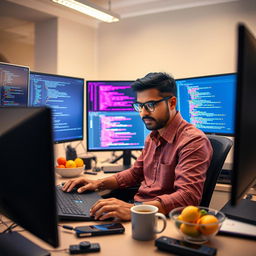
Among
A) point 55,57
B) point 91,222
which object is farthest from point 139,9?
point 91,222

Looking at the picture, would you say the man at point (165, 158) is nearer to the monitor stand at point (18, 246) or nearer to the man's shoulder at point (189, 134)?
the man's shoulder at point (189, 134)

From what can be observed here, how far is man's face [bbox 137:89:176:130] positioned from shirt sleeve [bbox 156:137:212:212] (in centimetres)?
23

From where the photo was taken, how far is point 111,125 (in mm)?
2232

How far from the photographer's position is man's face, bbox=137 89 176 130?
162 cm

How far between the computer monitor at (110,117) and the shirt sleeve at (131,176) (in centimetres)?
45

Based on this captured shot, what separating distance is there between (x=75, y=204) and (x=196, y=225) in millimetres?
587

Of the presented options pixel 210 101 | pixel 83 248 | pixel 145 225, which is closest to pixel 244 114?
pixel 145 225

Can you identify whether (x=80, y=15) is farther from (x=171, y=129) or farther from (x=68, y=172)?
(x=171, y=129)

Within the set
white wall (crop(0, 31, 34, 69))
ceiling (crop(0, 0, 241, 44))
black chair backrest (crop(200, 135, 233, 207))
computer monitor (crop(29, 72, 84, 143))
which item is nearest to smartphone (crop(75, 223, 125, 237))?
black chair backrest (crop(200, 135, 233, 207))

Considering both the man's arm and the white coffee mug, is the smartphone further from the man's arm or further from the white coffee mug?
the man's arm

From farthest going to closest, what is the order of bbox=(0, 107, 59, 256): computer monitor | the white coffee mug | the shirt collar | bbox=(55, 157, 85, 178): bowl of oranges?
bbox=(55, 157, 85, 178): bowl of oranges < the shirt collar < the white coffee mug < bbox=(0, 107, 59, 256): computer monitor

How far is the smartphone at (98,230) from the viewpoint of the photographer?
3.36 feet

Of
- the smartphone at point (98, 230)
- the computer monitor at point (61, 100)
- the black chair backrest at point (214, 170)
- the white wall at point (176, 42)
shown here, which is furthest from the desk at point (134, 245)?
the white wall at point (176, 42)

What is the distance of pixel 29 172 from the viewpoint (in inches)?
28.5
